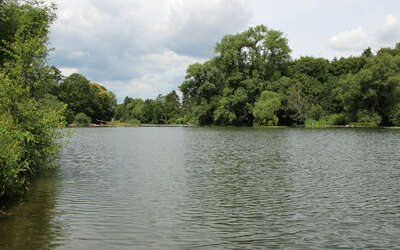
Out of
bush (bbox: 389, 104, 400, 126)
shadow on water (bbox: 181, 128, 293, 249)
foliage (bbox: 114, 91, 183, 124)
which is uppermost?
foliage (bbox: 114, 91, 183, 124)

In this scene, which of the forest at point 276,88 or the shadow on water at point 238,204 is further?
the forest at point 276,88

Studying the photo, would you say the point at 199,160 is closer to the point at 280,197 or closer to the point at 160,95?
the point at 280,197

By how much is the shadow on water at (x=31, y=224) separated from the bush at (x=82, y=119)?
9674cm

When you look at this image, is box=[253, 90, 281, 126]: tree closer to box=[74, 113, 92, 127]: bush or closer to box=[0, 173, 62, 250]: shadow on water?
box=[74, 113, 92, 127]: bush

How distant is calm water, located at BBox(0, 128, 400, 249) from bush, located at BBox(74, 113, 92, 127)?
90.3m

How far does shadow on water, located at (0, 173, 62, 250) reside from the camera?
776 cm

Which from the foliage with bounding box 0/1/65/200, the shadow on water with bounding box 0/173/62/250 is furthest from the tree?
the shadow on water with bounding box 0/173/62/250

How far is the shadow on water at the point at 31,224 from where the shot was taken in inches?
306

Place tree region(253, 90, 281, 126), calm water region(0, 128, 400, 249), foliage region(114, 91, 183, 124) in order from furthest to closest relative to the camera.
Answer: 1. foliage region(114, 91, 183, 124)
2. tree region(253, 90, 281, 126)
3. calm water region(0, 128, 400, 249)

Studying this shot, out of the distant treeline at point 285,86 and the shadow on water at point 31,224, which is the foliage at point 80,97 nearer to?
the distant treeline at point 285,86

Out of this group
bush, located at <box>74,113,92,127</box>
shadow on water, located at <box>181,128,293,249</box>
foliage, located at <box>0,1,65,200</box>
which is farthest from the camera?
bush, located at <box>74,113,92,127</box>

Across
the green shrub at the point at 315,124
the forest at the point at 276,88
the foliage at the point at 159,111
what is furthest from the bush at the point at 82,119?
the green shrub at the point at 315,124

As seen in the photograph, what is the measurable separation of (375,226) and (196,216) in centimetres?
481

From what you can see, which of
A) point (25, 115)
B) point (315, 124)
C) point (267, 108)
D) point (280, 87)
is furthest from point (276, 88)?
point (25, 115)
